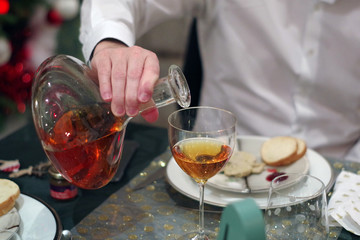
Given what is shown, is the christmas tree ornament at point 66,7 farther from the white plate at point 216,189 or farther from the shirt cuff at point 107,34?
the white plate at point 216,189

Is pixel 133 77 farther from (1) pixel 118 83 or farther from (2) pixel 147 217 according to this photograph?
(2) pixel 147 217

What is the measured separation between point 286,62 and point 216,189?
24.2 inches

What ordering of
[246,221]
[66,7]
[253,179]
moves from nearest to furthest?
[246,221], [253,179], [66,7]

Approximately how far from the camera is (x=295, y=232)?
1.98 ft

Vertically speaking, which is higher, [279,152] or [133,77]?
[133,77]

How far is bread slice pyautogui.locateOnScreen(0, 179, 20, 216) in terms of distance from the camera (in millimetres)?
720

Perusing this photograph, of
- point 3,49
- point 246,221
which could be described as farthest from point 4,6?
point 246,221

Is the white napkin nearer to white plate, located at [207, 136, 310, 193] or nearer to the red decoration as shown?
white plate, located at [207, 136, 310, 193]

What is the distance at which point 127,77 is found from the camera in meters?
0.72

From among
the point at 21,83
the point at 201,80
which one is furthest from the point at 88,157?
the point at 21,83

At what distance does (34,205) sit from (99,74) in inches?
10.6

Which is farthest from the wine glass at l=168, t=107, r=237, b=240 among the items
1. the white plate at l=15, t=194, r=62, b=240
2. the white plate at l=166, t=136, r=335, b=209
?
the white plate at l=15, t=194, r=62, b=240

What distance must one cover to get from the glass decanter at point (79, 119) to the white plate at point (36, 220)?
90mm

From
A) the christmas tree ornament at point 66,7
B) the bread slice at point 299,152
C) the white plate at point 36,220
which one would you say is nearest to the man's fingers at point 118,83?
the white plate at point 36,220
